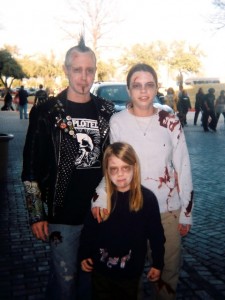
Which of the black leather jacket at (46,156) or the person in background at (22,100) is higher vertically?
the black leather jacket at (46,156)

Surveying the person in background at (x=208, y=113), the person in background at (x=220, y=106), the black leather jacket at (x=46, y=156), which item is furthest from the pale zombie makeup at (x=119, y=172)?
the person in background at (x=220, y=106)

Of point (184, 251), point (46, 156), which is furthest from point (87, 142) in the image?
point (184, 251)

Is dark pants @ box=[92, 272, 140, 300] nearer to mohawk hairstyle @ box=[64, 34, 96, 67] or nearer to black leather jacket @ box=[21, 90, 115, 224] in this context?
black leather jacket @ box=[21, 90, 115, 224]

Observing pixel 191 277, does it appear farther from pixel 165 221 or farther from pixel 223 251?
pixel 165 221

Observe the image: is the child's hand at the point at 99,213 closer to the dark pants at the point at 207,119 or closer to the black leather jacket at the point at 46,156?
the black leather jacket at the point at 46,156

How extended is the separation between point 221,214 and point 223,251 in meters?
1.38

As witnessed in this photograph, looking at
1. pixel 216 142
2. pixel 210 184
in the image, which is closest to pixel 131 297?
pixel 210 184

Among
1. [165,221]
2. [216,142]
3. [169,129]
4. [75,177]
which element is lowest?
[216,142]

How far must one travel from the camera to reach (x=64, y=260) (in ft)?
8.39

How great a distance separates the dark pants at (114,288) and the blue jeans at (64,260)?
6.2 inches

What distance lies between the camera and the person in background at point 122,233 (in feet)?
8.31

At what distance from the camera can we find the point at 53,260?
2600 millimetres

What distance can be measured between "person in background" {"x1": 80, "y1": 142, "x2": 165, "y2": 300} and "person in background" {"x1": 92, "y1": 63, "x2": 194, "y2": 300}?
0.35ft

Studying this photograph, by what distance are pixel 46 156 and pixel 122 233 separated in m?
0.75
